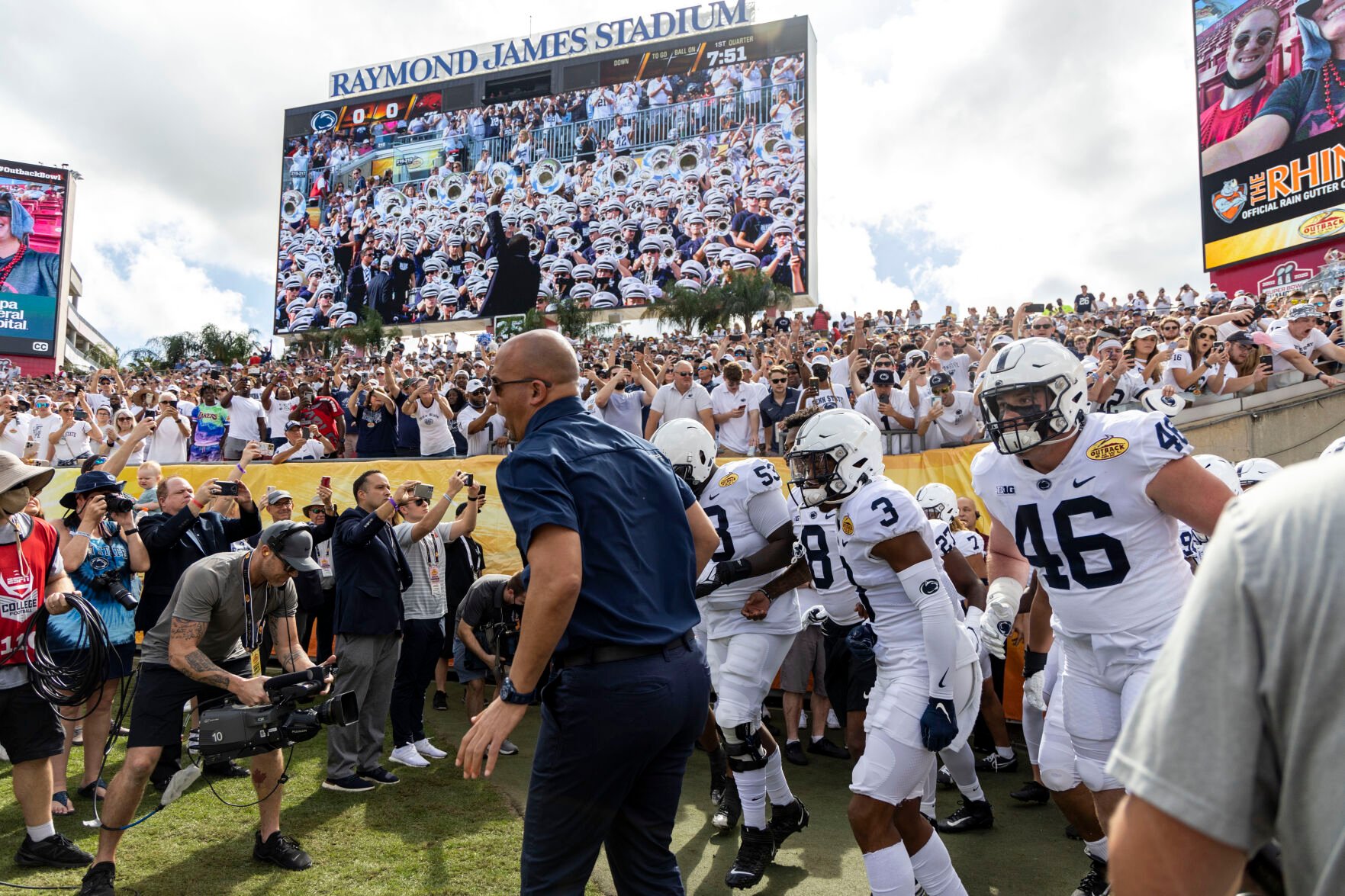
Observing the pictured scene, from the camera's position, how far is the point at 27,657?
477 cm

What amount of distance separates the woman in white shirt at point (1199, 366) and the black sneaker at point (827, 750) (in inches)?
237

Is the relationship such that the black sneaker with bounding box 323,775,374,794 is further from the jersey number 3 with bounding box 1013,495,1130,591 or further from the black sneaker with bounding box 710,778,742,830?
the jersey number 3 with bounding box 1013,495,1130,591

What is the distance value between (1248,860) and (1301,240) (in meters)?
34.9

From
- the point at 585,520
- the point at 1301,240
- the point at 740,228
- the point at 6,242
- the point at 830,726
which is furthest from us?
the point at 6,242

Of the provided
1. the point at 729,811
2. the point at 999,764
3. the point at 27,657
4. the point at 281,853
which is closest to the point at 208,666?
the point at 27,657

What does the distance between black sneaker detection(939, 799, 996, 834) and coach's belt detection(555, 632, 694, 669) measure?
3.83m

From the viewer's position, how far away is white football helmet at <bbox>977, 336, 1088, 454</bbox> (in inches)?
150

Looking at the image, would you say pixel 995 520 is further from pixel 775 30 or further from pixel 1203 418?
pixel 775 30

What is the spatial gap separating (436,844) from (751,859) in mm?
1935

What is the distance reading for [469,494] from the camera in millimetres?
6199

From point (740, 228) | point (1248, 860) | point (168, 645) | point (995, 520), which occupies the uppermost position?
point (740, 228)

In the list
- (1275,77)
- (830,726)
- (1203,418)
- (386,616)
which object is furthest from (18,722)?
(1275,77)

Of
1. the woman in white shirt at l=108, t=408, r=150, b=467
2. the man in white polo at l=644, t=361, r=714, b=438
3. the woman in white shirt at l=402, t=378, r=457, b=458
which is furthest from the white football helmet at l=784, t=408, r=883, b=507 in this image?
the woman in white shirt at l=108, t=408, r=150, b=467

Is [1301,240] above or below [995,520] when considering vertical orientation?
above
